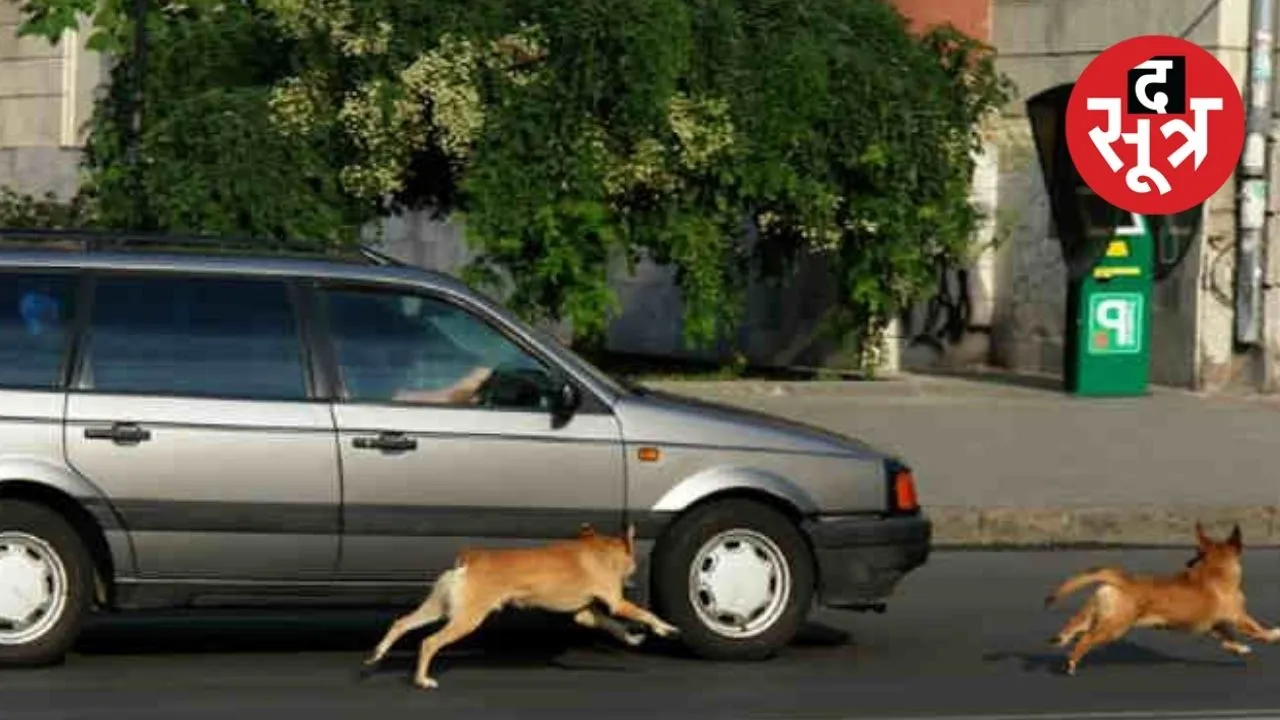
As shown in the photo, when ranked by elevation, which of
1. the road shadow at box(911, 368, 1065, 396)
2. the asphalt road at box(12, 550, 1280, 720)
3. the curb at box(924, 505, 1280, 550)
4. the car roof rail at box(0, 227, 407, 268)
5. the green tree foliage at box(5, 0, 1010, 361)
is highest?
the green tree foliage at box(5, 0, 1010, 361)

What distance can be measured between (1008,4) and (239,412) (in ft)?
51.9

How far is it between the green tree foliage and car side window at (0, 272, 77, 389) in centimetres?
1078

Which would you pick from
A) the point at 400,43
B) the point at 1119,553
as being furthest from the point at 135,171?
the point at 1119,553

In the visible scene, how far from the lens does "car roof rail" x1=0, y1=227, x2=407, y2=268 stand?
11.0 metres

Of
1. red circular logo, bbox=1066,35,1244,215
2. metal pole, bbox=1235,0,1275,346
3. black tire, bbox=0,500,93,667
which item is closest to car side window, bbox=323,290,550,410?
black tire, bbox=0,500,93,667

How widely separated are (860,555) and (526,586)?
1.53 m

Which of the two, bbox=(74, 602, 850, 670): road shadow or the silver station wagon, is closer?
the silver station wagon

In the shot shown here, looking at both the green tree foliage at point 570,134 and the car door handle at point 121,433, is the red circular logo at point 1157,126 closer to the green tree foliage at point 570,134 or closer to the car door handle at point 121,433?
the green tree foliage at point 570,134

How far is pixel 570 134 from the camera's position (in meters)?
21.9

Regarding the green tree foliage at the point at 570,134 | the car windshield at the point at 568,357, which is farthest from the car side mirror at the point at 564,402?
the green tree foliage at the point at 570,134

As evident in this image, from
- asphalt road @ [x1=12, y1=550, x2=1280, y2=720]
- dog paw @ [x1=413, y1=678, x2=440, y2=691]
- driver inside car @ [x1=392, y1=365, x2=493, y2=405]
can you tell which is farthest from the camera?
driver inside car @ [x1=392, y1=365, x2=493, y2=405]

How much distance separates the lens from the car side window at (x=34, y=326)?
34.9 ft

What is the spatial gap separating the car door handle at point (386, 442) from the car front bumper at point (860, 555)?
161 cm

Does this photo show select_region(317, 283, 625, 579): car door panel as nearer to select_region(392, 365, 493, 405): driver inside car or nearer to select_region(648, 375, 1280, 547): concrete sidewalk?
select_region(392, 365, 493, 405): driver inside car
